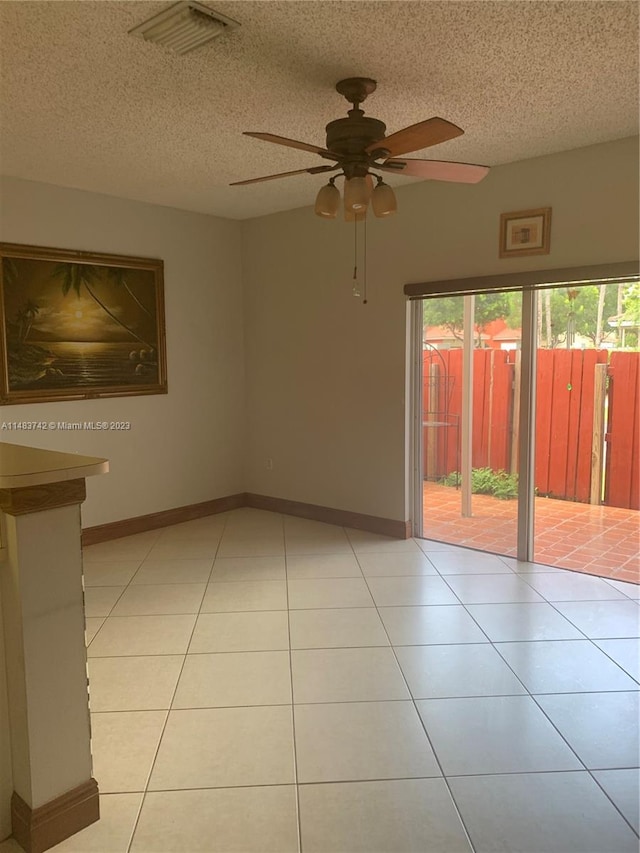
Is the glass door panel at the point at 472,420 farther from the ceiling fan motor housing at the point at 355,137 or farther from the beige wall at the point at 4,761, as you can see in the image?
the beige wall at the point at 4,761

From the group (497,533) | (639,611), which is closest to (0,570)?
(639,611)

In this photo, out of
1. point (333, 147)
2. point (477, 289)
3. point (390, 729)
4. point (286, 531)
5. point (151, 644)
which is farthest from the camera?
point (286, 531)

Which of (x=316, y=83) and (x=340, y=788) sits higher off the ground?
(x=316, y=83)

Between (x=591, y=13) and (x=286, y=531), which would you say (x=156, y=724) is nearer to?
(x=286, y=531)

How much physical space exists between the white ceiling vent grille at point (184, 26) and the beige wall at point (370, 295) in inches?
80.8

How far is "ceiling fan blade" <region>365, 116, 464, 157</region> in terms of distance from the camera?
225 centimetres

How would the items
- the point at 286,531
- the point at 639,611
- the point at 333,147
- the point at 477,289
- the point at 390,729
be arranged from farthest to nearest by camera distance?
the point at 286,531 → the point at 477,289 → the point at 639,611 → the point at 333,147 → the point at 390,729

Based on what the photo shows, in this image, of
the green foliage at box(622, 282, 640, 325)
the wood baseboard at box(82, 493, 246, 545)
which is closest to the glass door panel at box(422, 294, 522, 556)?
the green foliage at box(622, 282, 640, 325)

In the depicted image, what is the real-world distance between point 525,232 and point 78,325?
3.12m

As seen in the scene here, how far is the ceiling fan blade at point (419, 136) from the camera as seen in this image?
2250 mm

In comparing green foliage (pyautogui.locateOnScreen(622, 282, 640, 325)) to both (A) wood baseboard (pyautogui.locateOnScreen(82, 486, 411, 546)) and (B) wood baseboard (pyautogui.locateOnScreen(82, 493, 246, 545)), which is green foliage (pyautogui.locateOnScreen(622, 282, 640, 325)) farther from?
(B) wood baseboard (pyautogui.locateOnScreen(82, 493, 246, 545))

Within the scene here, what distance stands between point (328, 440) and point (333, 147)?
286 cm

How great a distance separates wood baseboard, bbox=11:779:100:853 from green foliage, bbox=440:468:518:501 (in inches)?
128

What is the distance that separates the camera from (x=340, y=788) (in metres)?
2.05
